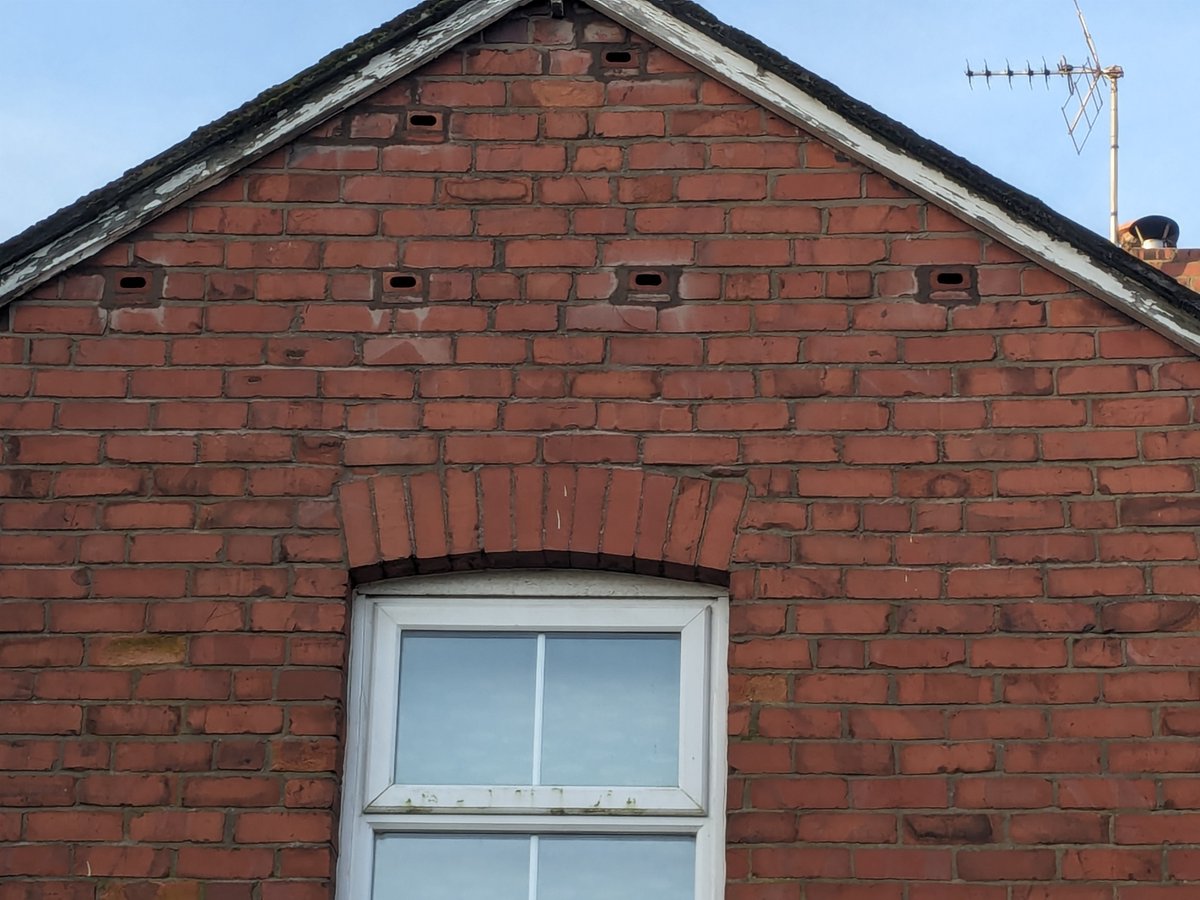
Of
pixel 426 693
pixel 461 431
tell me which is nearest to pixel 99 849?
pixel 426 693

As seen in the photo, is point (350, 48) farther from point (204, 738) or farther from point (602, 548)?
point (204, 738)

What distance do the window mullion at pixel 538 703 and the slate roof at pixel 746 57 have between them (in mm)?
1865

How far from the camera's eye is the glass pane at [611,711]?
556 cm

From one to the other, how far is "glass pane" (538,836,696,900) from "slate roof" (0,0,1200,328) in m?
2.15

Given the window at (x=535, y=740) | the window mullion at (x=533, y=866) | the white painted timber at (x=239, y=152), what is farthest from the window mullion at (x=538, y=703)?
the white painted timber at (x=239, y=152)

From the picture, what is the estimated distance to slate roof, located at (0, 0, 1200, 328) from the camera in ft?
19.2

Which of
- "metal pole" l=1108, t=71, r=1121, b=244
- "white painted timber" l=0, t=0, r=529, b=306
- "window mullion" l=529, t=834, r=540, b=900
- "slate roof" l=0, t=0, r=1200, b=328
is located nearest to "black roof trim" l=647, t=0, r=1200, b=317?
"slate roof" l=0, t=0, r=1200, b=328

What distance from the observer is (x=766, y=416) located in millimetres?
5809

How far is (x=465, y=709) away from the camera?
5.67m

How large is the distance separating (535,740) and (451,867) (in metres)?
0.44

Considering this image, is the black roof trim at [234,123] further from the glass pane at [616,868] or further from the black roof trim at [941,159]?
the glass pane at [616,868]

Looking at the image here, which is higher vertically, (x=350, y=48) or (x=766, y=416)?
(x=350, y=48)

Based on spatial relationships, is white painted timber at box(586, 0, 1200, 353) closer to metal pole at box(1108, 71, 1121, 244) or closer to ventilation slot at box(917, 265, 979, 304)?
ventilation slot at box(917, 265, 979, 304)

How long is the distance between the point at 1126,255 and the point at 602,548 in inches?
71.1
